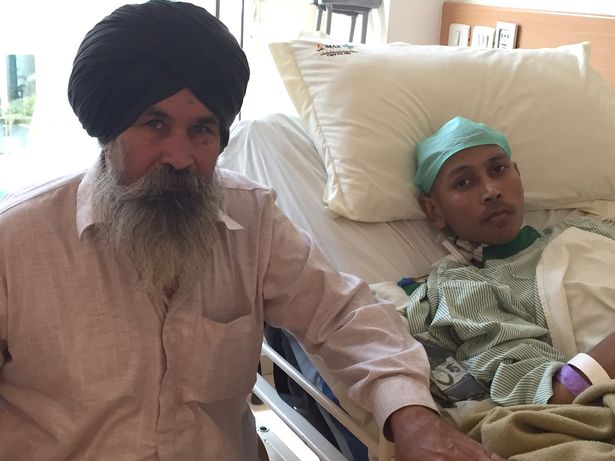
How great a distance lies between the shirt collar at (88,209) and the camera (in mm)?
1163

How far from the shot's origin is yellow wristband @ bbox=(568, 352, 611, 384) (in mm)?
1162

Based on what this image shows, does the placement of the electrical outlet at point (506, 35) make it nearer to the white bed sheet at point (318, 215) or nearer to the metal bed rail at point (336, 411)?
the white bed sheet at point (318, 215)

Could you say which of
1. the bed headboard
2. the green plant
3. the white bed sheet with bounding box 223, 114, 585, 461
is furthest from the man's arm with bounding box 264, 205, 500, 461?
the green plant

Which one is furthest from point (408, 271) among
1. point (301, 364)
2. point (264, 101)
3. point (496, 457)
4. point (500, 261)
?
point (264, 101)

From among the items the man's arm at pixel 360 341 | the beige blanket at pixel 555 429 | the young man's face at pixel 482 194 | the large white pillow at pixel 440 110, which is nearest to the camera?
the beige blanket at pixel 555 429

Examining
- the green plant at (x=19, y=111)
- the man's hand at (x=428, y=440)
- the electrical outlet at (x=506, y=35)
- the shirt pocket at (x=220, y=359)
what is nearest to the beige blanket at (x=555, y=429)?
the man's hand at (x=428, y=440)

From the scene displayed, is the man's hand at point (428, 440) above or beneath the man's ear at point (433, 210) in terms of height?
beneath

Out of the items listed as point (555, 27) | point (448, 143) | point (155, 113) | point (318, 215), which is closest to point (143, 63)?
point (155, 113)

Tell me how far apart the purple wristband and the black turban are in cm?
69

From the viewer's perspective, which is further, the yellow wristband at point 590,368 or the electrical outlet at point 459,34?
the electrical outlet at point 459,34

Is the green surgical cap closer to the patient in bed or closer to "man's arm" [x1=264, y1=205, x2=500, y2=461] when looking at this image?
the patient in bed

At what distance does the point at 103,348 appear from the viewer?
117 centimetres

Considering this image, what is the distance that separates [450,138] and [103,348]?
2.75 feet

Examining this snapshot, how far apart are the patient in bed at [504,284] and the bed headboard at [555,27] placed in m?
0.66
